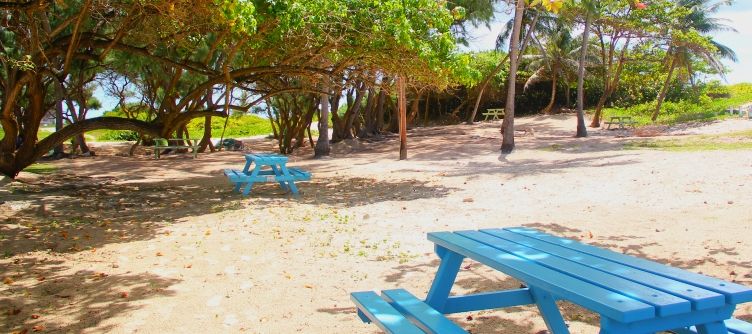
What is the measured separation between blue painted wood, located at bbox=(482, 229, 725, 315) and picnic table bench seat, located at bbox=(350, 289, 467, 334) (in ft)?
1.98

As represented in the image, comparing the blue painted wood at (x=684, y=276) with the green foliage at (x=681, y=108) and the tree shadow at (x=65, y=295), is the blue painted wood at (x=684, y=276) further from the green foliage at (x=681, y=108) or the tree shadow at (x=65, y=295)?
the green foliage at (x=681, y=108)

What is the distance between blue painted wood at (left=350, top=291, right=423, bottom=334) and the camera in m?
2.55

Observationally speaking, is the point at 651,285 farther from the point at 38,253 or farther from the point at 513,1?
the point at 513,1

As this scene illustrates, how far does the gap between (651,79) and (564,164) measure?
23.6 m

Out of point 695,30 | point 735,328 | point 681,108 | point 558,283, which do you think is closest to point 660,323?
point 558,283

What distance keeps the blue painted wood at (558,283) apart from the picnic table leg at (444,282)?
0.30ft

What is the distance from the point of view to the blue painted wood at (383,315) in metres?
2.55

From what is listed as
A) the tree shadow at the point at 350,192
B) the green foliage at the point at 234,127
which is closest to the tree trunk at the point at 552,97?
the green foliage at the point at 234,127

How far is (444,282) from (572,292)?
3.59ft

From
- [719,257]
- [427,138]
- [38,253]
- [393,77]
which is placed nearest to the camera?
[719,257]

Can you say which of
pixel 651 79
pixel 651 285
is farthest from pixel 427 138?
pixel 651 285

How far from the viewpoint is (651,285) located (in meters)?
2.10

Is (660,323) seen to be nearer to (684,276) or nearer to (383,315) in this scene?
(684,276)

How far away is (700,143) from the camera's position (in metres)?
15.7
